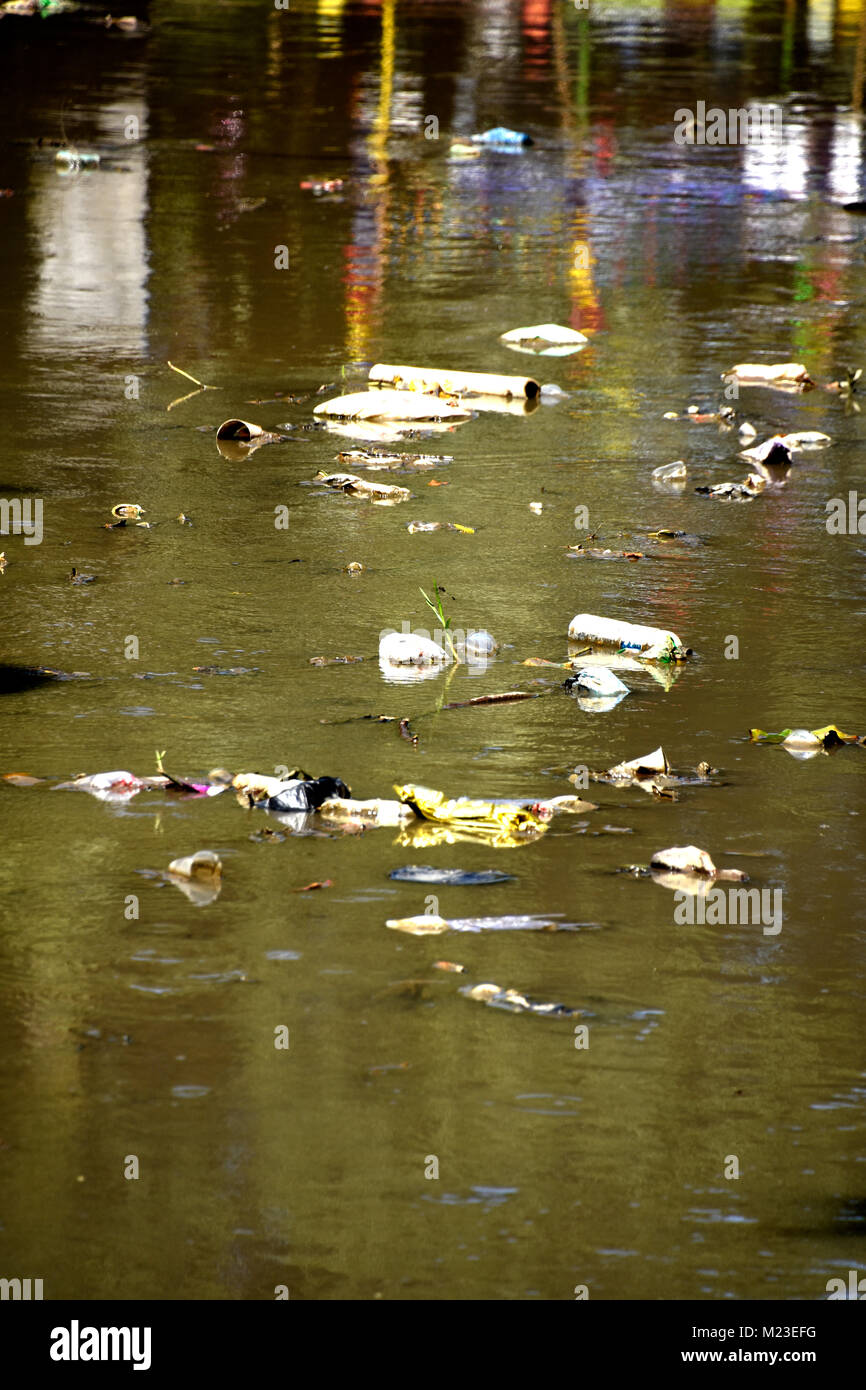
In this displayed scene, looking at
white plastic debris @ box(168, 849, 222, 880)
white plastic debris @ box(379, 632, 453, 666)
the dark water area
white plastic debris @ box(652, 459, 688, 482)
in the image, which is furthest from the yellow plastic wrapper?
white plastic debris @ box(652, 459, 688, 482)

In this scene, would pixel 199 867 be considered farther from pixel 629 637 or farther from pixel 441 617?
pixel 629 637

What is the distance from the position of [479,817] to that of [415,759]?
1.52 ft

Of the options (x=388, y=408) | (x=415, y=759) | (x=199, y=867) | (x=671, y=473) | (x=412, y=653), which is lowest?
(x=199, y=867)

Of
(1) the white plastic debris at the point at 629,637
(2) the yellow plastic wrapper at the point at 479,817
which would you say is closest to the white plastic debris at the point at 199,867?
(2) the yellow plastic wrapper at the point at 479,817

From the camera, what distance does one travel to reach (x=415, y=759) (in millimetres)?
5379

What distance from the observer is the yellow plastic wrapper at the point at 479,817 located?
16.2ft

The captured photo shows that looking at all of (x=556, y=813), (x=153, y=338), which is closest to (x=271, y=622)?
(x=556, y=813)

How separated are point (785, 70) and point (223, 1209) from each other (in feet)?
66.7

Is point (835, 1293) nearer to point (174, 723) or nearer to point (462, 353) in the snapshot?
point (174, 723)

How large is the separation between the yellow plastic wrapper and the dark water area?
4.7 inches

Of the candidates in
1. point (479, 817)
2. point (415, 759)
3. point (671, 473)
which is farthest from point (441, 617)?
point (671, 473)

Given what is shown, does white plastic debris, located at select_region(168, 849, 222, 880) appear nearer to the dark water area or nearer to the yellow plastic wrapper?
the dark water area

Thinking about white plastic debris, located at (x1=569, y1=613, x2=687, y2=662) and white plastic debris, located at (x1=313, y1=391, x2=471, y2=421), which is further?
white plastic debris, located at (x1=313, y1=391, x2=471, y2=421)

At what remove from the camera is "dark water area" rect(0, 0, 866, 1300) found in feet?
11.3
